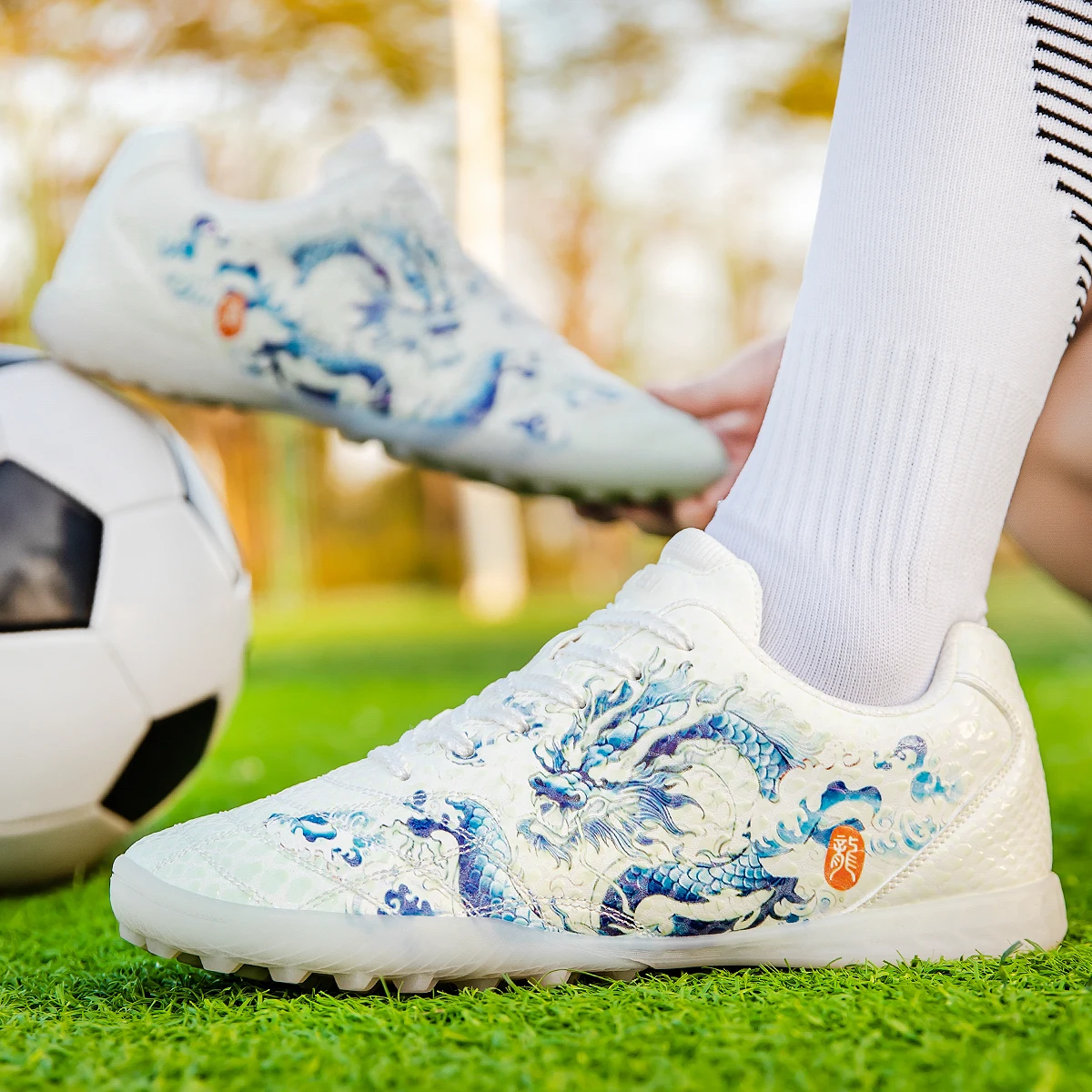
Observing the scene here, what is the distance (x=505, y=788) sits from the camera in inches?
32.0

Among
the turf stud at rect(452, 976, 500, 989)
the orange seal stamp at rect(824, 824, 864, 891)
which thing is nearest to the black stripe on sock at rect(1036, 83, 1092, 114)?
the orange seal stamp at rect(824, 824, 864, 891)

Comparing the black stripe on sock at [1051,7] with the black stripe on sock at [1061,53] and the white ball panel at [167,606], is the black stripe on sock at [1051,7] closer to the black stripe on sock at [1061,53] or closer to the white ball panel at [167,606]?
the black stripe on sock at [1061,53]

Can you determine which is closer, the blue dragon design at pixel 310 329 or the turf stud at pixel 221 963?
the turf stud at pixel 221 963

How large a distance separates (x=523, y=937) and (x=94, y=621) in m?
0.69

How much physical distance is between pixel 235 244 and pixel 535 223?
11.8 metres

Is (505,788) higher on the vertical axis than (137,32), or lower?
lower

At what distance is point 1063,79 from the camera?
2.81ft

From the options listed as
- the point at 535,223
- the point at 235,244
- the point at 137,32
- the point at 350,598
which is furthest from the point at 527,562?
the point at 235,244

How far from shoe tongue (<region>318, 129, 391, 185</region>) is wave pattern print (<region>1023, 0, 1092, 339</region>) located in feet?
2.86

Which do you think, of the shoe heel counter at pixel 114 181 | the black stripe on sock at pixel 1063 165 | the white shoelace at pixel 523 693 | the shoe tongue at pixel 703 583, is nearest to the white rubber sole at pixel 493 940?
the white shoelace at pixel 523 693

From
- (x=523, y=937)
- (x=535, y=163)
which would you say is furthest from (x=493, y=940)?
(x=535, y=163)

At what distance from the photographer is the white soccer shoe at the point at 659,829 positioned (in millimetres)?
780

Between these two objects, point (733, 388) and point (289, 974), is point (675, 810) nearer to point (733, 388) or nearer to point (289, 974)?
point (289, 974)

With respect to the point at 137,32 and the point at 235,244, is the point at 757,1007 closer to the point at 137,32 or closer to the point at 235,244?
the point at 235,244
